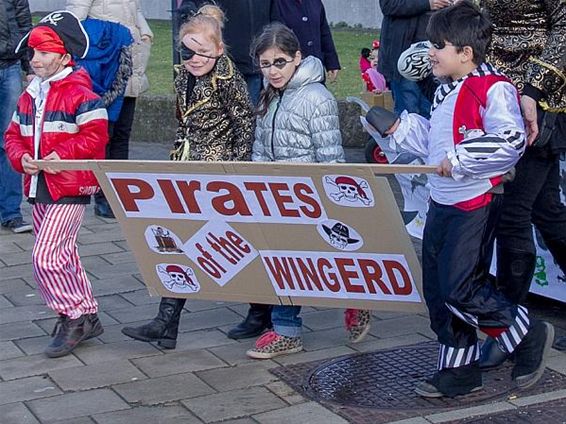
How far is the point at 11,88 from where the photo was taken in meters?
8.10

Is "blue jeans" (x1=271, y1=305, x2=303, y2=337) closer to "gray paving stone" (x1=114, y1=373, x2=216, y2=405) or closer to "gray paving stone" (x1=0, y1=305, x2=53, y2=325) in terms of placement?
"gray paving stone" (x1=114, y1=373, x2=216, y2=405)

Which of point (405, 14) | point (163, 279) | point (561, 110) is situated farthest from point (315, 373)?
point (405, 14)

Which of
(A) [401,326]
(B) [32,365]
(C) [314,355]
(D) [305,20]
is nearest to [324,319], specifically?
(A) [401,326]

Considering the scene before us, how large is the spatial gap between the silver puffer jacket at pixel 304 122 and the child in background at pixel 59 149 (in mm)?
789

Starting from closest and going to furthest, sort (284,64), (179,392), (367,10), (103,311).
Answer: (179,392) → (284,64) → (103,311) → (367,10)

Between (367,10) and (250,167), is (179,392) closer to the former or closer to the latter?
(250,167)

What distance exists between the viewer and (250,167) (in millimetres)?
4840

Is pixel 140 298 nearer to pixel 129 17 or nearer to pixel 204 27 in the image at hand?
pixel 204 27

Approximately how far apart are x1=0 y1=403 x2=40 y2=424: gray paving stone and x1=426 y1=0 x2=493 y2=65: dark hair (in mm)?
2186

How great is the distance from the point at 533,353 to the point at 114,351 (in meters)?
1.94

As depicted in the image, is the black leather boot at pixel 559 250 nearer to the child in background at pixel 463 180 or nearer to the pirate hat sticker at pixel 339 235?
the child in background at pixel 463 180

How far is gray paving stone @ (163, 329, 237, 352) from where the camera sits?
5.60 metres

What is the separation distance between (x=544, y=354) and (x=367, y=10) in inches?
822

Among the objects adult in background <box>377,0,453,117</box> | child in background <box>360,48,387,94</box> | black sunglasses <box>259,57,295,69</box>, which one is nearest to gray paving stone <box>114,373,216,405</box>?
black sunglasses <box>259,57,295,69</box>
